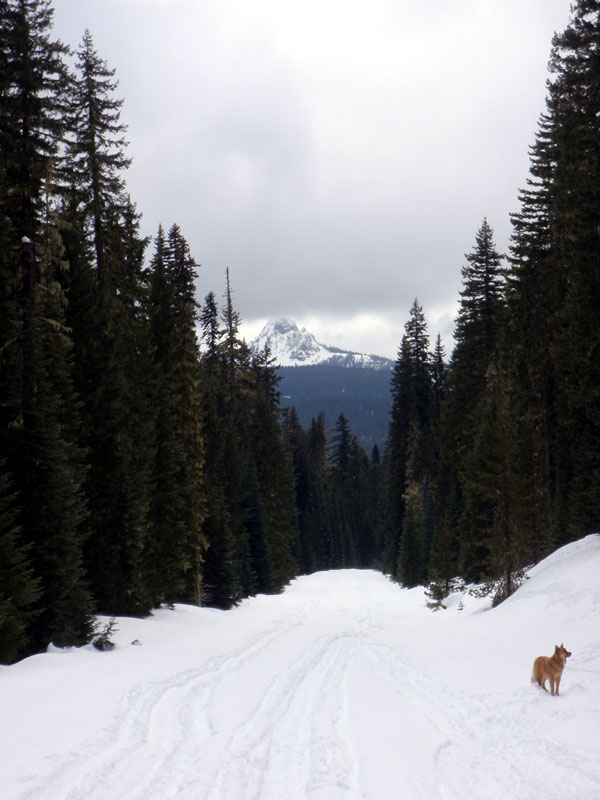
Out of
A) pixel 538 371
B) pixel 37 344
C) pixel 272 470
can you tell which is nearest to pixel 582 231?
pixel 538 371

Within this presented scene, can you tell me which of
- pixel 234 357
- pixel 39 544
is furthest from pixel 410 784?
pixel 234 357

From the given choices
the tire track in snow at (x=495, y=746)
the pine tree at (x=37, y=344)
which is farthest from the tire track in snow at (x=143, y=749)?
the pine tree at (x=37, y=344)

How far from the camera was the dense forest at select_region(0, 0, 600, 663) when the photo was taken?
13445 mm

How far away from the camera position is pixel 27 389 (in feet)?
44.1

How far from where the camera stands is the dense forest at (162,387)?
13.4m

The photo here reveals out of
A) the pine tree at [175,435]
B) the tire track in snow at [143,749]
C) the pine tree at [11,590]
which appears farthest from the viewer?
the pine tree at [175,435]

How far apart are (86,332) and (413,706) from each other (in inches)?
565

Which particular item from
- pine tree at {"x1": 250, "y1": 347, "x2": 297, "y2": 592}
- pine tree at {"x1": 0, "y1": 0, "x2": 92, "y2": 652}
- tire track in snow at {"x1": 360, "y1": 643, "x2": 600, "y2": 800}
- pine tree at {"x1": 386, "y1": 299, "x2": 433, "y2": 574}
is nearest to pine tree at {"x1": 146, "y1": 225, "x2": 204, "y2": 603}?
pine tree at {"x1": 0, "y1": 0, "x2": 92, "y2": 652}

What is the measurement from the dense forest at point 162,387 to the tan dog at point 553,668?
29.1 ft

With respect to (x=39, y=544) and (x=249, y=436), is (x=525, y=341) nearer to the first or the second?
(x=39, y=544)

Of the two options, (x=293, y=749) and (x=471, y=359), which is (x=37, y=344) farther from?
(x=471, y=359)

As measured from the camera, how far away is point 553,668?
8547 mm

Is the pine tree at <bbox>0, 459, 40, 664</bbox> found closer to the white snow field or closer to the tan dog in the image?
the white snow field

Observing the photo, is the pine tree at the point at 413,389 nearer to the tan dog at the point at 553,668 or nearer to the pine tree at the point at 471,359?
the pine tree at the point at 471,359
